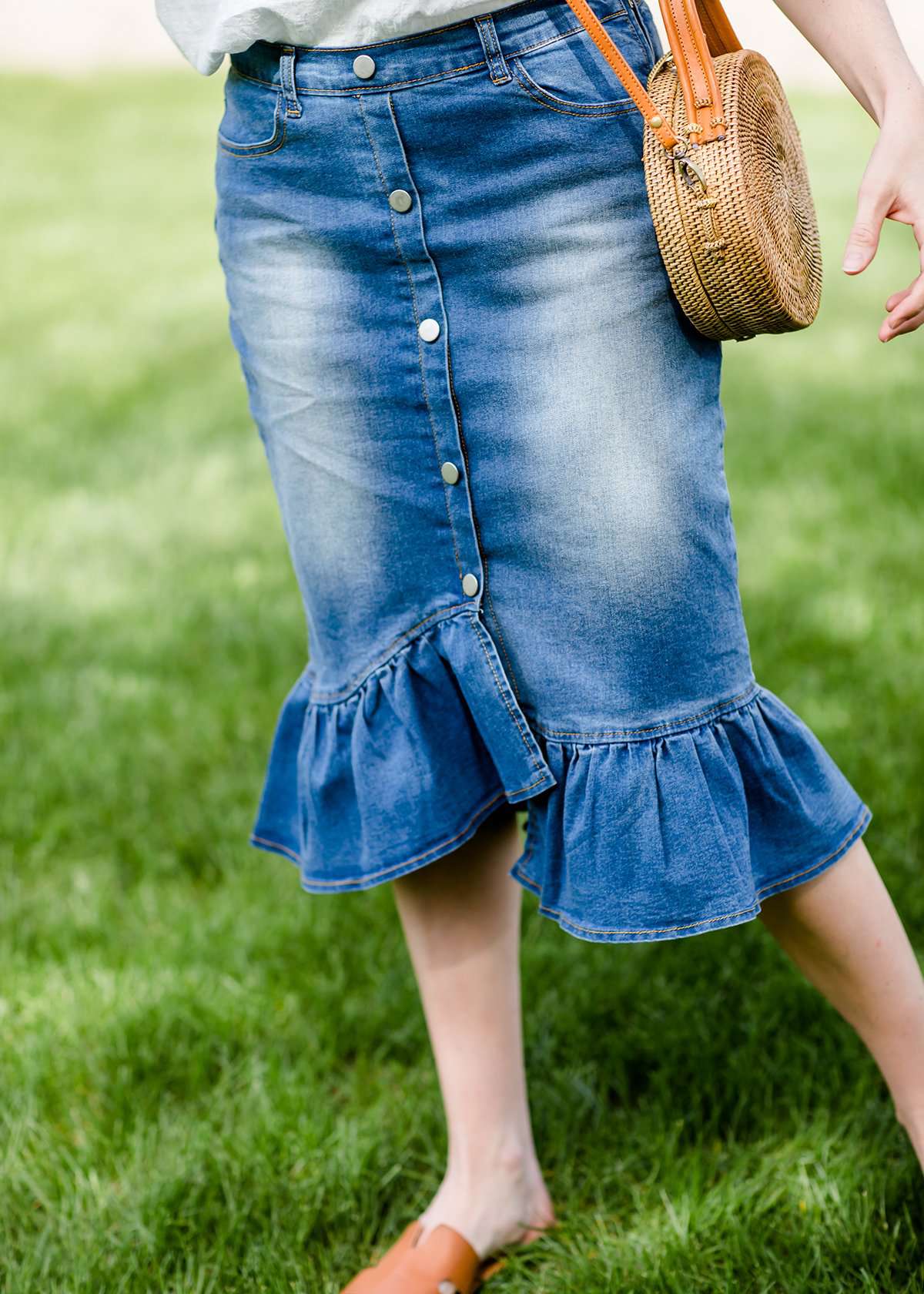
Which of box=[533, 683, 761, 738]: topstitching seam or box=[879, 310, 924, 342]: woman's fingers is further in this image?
box=[533, 683, 761, 738]: topstitching seam

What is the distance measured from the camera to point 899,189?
1.13m

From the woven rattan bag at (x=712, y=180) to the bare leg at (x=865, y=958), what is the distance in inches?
21.1

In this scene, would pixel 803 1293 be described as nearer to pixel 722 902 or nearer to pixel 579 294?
pixel 722 902

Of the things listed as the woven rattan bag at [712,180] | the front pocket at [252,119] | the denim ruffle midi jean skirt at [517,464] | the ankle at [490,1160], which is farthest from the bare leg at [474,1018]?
the front pocket at [252,119]

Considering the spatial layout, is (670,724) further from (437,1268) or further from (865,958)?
(437,1268)

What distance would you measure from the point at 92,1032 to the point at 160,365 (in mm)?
3590

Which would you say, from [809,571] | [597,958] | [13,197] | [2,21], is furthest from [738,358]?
[2,21]

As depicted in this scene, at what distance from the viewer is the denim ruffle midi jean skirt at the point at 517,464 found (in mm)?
1209

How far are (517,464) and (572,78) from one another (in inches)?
13.0

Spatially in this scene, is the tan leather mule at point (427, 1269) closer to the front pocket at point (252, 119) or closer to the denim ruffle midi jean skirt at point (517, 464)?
the denim ruffle midi jean skirt at point (517, 464)

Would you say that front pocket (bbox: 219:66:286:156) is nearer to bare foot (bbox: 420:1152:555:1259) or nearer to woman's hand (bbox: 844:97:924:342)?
woman's hand (bbox: 844:97:924:342)

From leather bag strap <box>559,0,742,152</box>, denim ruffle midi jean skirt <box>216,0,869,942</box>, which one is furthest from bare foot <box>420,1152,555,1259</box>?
leather bag strap <box>559,0,742,152</box>

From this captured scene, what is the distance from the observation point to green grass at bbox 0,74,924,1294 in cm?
154

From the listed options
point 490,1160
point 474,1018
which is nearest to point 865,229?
point 474,1018
